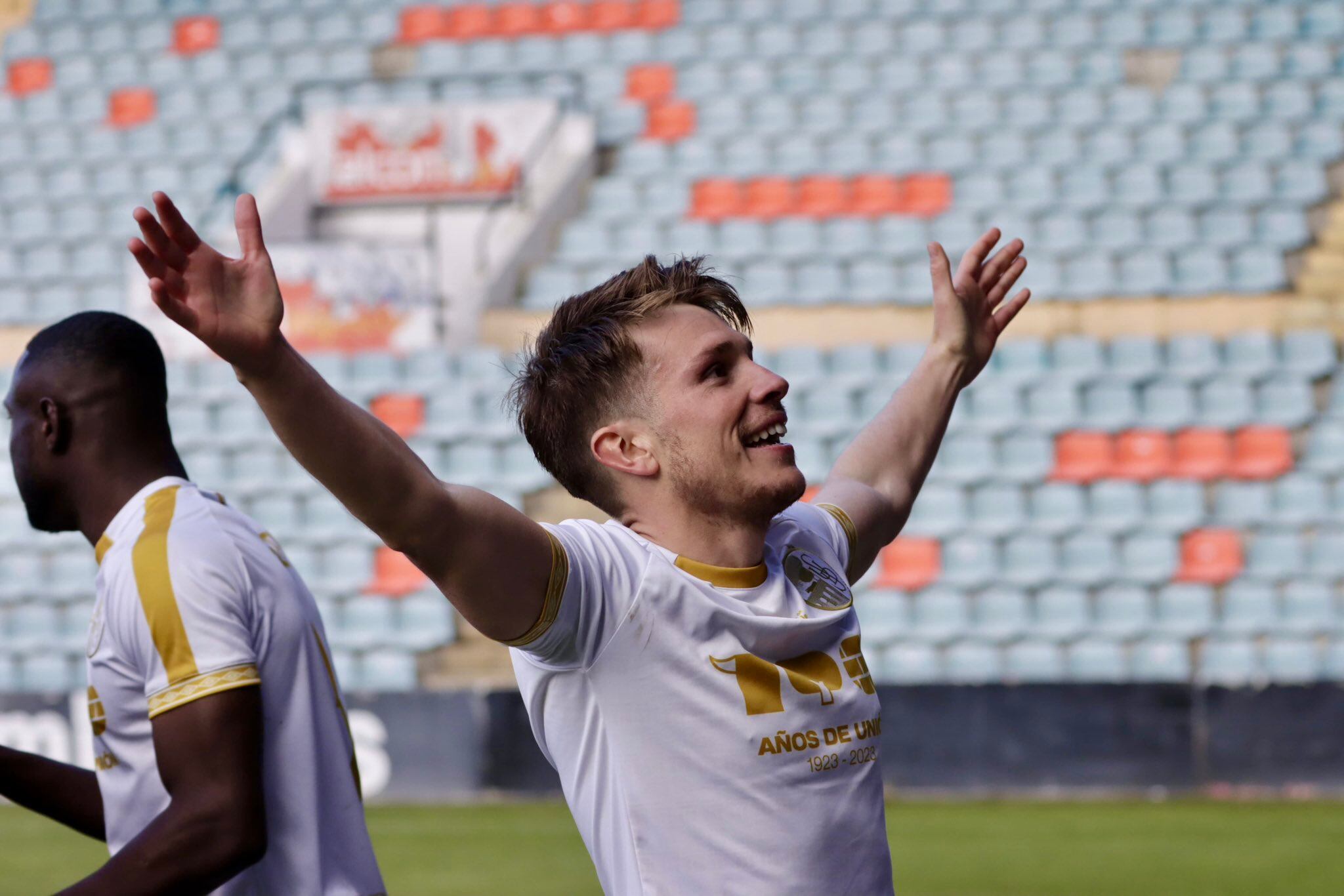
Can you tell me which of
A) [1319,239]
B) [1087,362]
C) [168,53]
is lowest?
[1087,362]

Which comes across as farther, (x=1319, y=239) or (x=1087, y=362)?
(x=1319, y=239)

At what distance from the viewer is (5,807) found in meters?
8.76

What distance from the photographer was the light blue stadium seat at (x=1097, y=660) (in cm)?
910

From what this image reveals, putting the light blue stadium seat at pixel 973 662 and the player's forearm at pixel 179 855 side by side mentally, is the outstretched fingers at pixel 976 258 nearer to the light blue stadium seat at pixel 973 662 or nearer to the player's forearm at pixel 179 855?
the player's forearm at pixel 179 855

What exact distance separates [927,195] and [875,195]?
422 mm

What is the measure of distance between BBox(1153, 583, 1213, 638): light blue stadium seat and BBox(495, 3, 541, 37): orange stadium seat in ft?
28.0

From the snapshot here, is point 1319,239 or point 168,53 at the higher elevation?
point 168,53

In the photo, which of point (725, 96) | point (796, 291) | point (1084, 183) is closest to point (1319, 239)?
point (1084, 183)

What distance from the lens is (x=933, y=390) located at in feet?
9.93

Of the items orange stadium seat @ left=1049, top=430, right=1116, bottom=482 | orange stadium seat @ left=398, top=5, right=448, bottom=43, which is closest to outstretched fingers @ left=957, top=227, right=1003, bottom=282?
orange stadium seat @ left=1049, top=430, right=1116, bottom=482

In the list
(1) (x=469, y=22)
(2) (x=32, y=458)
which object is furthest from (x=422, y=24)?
(2) (x=32, y=458)

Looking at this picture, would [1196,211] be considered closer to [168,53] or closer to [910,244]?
[910,244]

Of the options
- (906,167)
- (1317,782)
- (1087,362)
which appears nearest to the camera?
(1317,782)

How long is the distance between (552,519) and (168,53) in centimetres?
825
